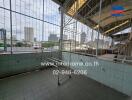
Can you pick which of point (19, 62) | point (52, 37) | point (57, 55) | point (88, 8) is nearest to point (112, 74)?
point (57, 55)

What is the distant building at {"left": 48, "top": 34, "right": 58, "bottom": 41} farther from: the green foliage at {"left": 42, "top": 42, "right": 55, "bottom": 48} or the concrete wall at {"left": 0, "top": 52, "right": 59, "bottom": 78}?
the concrete wall at {"left": 0, "top": 52, "right": 59, "bottom": 78}

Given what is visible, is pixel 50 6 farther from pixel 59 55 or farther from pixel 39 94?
pixel 39 94

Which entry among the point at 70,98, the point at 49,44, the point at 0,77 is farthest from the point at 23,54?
the point at 70,98

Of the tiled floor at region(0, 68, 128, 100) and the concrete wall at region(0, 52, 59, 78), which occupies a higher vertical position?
the concrete wall at region(0, 52, 59, 78)

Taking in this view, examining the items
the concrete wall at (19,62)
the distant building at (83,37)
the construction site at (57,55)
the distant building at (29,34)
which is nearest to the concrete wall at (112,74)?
the construction site at (57,55)

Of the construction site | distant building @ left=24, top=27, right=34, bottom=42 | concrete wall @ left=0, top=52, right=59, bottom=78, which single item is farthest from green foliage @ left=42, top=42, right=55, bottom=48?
distant building @ left=24, top=27, right=34, bottom=42

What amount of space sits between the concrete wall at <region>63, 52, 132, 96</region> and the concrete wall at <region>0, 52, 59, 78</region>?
2.05 meters

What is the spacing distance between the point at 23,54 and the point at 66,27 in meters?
2.81

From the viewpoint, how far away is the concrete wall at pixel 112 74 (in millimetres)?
2245

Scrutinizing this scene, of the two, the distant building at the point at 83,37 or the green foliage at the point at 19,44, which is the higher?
the distant building at the point at 83,37

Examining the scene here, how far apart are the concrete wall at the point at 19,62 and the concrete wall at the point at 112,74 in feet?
6.72

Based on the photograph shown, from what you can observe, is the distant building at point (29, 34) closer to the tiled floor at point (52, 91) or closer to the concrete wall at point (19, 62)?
the concrete wall at point (19, 62)

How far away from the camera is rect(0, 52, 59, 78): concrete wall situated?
2.92m

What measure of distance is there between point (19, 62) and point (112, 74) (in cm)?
316
